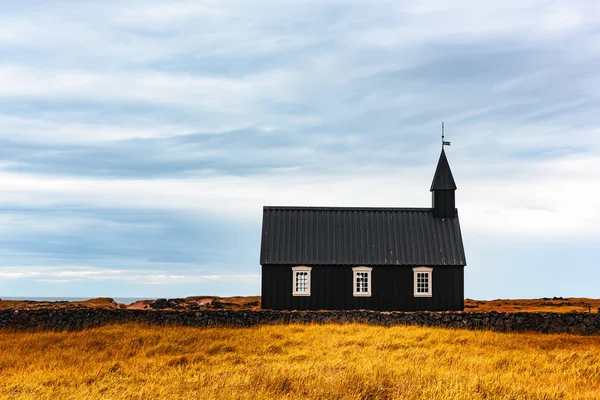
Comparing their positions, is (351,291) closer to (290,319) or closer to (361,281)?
(361,281)

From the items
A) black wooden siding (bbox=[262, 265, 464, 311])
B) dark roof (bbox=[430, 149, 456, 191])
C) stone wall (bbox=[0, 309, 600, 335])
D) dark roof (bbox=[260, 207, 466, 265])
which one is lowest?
stone wall (bbox=[0, 309, 600, 335])

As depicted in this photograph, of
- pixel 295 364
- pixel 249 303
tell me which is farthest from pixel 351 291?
pixel 295 364

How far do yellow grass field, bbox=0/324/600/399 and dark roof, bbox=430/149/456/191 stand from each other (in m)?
14.3

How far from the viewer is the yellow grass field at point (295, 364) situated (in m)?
15.3

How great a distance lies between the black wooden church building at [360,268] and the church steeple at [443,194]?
5.59 feet

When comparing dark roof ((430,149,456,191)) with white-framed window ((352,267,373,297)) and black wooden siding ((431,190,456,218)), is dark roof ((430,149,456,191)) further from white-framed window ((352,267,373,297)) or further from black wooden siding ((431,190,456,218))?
white-framed window ((352,267,373,297))

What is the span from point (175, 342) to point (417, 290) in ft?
62.4

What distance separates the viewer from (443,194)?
42.3m

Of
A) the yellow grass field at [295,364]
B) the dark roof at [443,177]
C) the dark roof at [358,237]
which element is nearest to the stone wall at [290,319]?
the yellow grass field at [295,364]

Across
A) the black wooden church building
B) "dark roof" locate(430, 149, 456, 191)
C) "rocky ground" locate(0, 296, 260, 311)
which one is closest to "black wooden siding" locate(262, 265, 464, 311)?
the black wooden church building

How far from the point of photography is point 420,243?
4009 cm

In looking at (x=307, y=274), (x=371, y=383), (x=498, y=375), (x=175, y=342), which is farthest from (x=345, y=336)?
(x=307, y=274)

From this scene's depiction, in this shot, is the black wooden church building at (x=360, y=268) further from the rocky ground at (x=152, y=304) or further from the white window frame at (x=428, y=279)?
the rocky ground at (x=152, y=304)

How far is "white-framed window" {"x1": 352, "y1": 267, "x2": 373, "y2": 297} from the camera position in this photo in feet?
127
